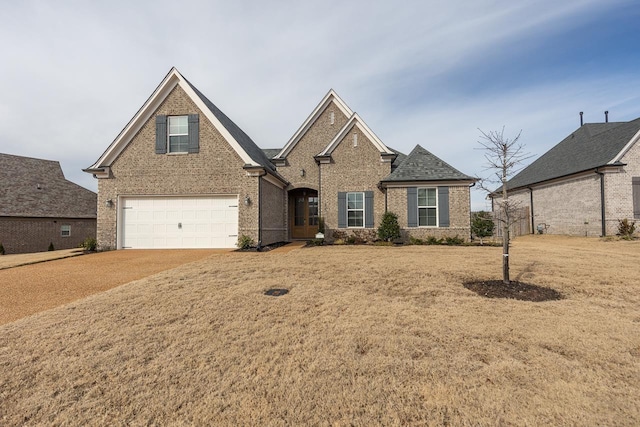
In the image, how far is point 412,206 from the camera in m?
14.2

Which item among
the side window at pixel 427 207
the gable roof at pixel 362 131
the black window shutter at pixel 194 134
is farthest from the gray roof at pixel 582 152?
the black window shutter at pixel 194 134

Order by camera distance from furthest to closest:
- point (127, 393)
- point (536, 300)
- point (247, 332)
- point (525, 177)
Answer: point (525, 177) → point (536, 300) → point (247, 332) → point (127, 393)

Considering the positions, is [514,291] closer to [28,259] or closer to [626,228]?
[28,259]

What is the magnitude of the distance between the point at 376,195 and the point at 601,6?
10.2m

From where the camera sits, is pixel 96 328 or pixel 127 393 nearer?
pixel 127 393

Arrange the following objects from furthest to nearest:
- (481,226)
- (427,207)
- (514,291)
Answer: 1. (427,207)
2. (481,226)
3. (514,291)

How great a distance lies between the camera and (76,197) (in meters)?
23.1

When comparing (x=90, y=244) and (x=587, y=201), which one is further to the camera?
(x=587, y=201)

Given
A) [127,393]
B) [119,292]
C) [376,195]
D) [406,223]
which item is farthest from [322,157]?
[127,393]

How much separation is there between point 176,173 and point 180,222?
206 centimetres

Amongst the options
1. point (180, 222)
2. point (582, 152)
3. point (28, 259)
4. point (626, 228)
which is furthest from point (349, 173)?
point (582, 152)

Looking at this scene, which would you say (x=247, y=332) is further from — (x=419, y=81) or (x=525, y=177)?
(x=525, y=177)

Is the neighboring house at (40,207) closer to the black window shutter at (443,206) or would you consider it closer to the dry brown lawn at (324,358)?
the dry brown lawn at (324,358)

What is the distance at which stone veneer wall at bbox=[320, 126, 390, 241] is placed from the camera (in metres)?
15.1
